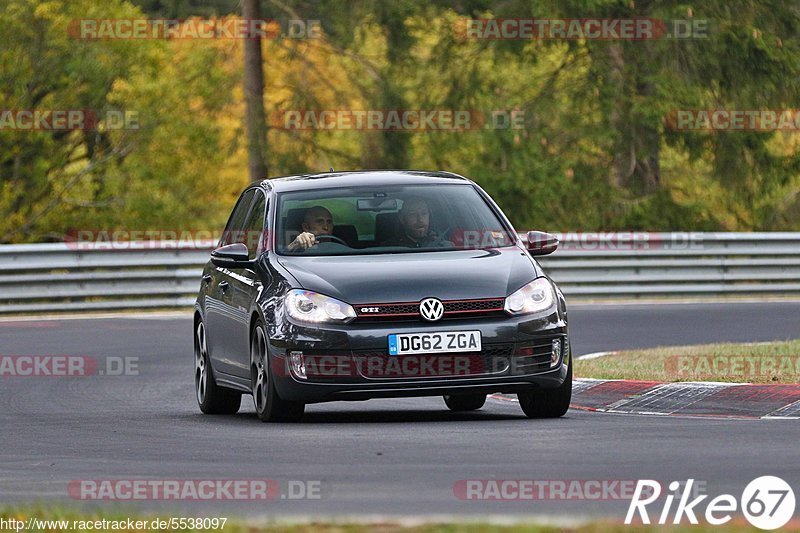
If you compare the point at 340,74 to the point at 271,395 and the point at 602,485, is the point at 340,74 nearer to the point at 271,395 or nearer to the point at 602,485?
the point at 271,395

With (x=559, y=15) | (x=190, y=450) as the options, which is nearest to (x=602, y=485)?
(x=190, y=450)

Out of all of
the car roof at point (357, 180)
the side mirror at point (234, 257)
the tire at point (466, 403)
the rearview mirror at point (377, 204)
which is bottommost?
the tire at point (466, 403)

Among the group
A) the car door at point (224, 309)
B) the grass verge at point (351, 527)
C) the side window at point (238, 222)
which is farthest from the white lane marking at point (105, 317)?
the grass verge at point (351, 527)

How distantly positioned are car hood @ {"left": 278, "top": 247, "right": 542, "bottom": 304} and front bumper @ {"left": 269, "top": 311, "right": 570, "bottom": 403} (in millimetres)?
176

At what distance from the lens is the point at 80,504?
26.6ft

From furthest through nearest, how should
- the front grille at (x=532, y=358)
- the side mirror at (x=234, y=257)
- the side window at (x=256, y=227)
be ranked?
1. the side window at (x=256, y=227)
2. the side mirror at (x=234, y=257)
3. the front grille at (x=532, y=358)

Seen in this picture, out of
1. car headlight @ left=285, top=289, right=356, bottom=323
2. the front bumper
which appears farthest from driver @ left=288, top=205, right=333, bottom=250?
the front bumper

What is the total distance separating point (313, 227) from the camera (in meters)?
12.5

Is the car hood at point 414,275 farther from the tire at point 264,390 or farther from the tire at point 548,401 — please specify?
the tire at point 548,401

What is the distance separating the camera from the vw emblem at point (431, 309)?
442 inches

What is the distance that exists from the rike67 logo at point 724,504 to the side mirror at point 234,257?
473cm

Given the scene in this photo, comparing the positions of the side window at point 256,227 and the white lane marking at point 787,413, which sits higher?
the side window at point 256,227

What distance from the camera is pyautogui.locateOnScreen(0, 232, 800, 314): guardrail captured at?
2634 cm

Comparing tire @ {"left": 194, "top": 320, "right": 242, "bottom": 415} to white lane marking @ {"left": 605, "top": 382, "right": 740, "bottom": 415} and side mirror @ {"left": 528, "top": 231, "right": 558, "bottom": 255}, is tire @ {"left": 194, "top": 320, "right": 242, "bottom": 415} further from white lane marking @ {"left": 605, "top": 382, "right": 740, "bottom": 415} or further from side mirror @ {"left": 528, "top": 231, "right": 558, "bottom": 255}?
white lane marking @ {"left": 605, "top": 382, "right": 740, "bottom": 415}
